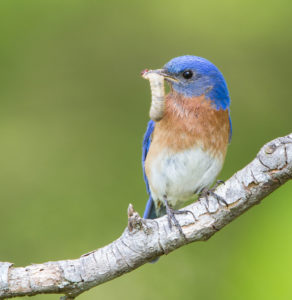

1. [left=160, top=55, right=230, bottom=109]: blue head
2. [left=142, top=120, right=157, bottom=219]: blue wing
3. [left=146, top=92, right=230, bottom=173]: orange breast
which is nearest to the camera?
[left=146, top=92, right=230, bottom=173]: orange breast

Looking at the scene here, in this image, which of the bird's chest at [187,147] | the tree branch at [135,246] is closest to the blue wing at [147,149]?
the bird's chest at [187,147]

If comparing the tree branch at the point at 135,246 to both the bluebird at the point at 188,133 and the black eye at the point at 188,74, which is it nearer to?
the bluebird at the point at 188,133

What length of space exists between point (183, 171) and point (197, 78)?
26.3 inches

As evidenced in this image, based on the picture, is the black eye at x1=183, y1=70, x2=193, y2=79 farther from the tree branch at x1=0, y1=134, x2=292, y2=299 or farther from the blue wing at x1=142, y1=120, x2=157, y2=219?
the tree branch at x1=0, y1=134, x2=292, y2=299

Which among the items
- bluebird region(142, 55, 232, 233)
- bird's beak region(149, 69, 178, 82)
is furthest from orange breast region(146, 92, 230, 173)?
bird's beak region(149, 69, 178, 82)

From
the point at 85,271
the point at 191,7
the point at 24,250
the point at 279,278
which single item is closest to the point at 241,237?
the point at 279,278

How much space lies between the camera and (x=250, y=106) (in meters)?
5.27

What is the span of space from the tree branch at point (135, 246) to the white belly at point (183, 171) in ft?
2.68

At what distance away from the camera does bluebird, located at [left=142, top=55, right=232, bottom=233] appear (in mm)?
4512

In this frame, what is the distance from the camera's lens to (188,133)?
4496 mm

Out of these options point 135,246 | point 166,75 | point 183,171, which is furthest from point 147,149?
point 135,246

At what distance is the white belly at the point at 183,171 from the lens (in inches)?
178

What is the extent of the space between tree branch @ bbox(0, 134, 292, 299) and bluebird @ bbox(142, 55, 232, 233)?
81cm

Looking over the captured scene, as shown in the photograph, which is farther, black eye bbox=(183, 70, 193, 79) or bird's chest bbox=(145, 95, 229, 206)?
black eye bbox=(183, 70, 193, 79)
